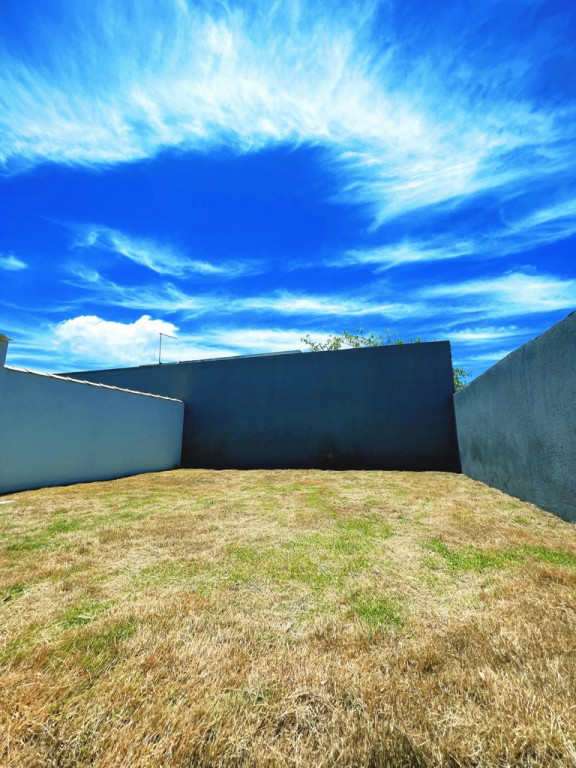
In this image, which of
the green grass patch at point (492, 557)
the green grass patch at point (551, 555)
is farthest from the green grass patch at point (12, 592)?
the green grass patch at point (551, 555)

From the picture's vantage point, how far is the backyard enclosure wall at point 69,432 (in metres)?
6.18

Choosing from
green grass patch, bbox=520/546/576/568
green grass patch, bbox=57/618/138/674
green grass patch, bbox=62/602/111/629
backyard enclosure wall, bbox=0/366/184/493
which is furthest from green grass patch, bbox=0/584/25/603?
backyard enclosure wall, bbox=0/366/184/493

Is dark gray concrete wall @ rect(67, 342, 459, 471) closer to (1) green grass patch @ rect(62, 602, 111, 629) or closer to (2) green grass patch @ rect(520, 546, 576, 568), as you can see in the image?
(2) green grass patch @ rect(520, 546, 576, 568)

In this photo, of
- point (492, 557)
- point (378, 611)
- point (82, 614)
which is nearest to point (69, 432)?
point (82, 614)

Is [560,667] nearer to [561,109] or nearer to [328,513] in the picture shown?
[328,513]

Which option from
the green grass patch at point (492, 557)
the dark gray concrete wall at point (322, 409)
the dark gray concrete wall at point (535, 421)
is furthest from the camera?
the dark gray concrete wall at point (322, 409)

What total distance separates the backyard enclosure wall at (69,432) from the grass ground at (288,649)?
13.3 feet

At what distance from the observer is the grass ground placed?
973 millimetres

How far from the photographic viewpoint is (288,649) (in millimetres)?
1431

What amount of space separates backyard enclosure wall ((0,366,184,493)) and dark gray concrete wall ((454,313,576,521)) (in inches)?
334

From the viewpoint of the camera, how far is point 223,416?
11.2 meters

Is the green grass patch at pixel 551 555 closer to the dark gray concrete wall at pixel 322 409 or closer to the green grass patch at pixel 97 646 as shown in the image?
the green grass patch at pixel 97 646

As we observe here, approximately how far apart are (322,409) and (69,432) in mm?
6736

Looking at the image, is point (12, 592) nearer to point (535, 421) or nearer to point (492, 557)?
point (492, 557)
